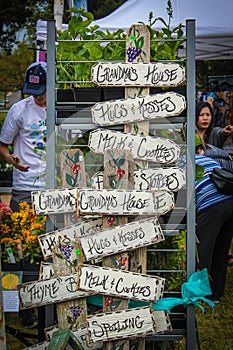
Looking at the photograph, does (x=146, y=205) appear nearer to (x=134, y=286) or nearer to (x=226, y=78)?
(x=134, y=286)

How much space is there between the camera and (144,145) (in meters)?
2.39

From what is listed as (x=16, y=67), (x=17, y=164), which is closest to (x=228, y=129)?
(x=17, y=164)

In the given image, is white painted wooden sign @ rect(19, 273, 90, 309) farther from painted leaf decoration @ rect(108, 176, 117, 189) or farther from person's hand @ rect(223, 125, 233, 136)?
person's hand @ rect(223, 125, 233, 136)

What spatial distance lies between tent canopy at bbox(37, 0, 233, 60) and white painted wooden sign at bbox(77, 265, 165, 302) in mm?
4058

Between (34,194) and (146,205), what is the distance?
435mm

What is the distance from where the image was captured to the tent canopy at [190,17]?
619 cm

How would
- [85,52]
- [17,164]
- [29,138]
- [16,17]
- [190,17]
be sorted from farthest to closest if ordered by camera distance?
[16,17]
[190,17]
[29,138]
[17,164]
[85,52]

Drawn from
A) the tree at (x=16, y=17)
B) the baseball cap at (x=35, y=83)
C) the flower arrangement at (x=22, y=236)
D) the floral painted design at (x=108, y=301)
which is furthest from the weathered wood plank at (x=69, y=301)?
the tree at (x=16, y=17)

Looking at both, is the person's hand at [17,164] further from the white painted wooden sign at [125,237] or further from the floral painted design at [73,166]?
the white painted wooden sign at [125,237]

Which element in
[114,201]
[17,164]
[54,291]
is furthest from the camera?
[17,164]

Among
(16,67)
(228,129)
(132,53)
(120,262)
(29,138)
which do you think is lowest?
(120,262)

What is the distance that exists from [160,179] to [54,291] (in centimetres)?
60

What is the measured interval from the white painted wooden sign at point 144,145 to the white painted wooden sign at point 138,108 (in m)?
0.05

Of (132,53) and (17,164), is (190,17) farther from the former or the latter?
(132,53)
